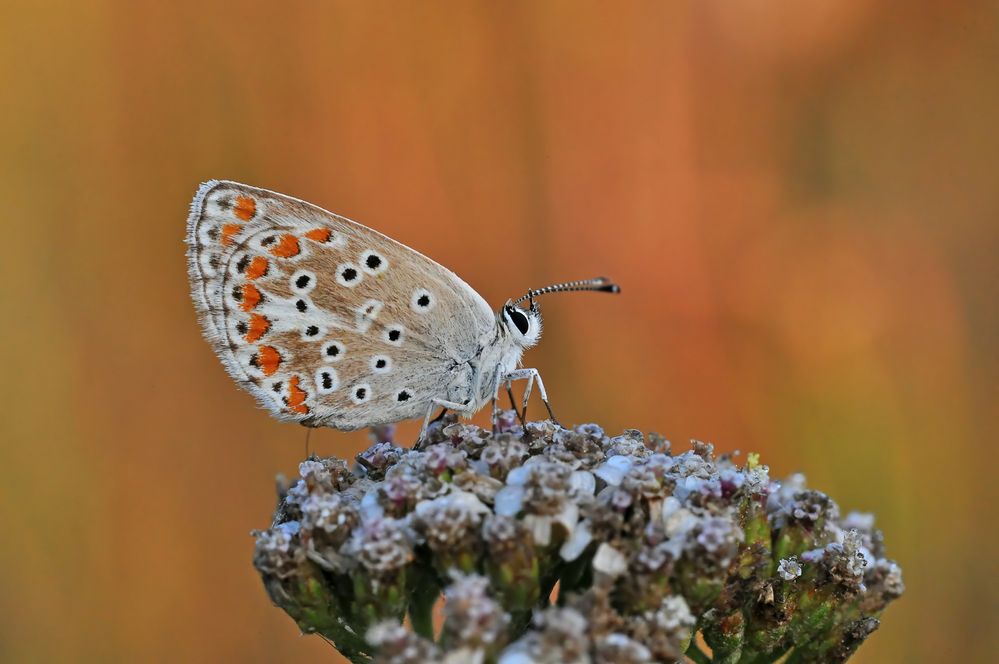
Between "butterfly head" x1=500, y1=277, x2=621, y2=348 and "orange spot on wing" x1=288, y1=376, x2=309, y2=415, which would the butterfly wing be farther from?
"butterfly head" x1=500, y1=277, x2=621, y2=348

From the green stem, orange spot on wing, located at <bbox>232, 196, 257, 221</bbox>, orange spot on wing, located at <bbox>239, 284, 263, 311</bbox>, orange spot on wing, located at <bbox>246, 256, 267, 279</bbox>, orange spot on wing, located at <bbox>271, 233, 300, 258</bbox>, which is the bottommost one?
the green stem

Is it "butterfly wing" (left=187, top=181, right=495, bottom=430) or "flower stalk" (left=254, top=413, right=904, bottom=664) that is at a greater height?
"butterfly wing" (left=187, top=181, right=495, bottom=430)

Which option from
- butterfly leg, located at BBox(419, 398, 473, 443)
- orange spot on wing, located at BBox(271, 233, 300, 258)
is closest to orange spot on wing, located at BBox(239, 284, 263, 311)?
orange spot on wing, located at BBox(271, 233, 300, 258)

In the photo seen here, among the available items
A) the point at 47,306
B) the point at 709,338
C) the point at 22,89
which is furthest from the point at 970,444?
the point at 22,89

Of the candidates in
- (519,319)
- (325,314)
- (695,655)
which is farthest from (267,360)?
(695,655)

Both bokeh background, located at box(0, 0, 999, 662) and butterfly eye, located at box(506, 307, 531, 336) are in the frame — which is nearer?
butterfly eye, located at box(506, 307, 531, 336)

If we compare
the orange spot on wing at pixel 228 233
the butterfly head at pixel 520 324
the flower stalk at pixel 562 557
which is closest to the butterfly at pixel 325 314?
the orange spot on wing at pixel 228 233

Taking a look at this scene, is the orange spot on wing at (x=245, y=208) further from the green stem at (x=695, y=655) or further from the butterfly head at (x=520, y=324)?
the green stem at (x=695, y=655)
